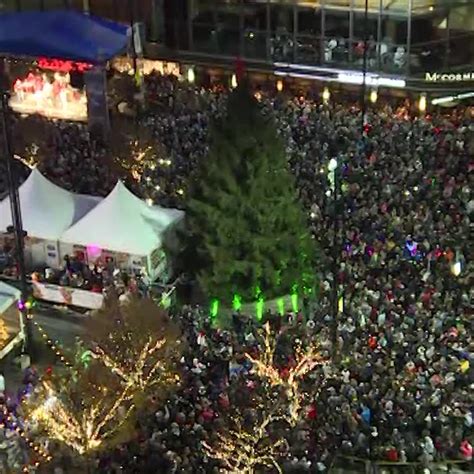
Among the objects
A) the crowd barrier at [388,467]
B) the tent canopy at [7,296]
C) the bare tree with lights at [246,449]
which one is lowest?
the crowd barrier at [388,467]

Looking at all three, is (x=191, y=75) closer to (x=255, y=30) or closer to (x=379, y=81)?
(x=255, y=30)

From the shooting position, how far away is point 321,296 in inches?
920

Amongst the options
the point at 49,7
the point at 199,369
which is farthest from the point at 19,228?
the point at 49,7

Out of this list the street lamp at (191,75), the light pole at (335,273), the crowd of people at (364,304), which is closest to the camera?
the crowd of people at (364,304)

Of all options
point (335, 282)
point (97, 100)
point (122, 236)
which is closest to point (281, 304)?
point (335, 282)

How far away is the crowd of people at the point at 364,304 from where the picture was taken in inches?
725

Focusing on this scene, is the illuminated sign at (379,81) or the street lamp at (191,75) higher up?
the illuminated sign at (379,81)

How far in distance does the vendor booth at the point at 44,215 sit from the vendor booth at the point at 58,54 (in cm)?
675

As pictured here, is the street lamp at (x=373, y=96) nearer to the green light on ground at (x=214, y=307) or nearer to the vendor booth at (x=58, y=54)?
the vendor booth at (x=58, y=54)

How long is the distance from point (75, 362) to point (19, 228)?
2845 mm

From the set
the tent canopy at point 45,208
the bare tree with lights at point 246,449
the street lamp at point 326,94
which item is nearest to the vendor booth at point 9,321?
the tent canopy at point 45,208

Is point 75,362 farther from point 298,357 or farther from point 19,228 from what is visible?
point 298,357

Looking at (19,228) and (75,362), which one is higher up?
(19,228)

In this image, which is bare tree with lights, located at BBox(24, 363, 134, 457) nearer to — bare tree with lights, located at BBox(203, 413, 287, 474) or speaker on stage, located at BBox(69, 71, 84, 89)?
bare tree with lights, located at BBox(203, 413, 287, 474)
